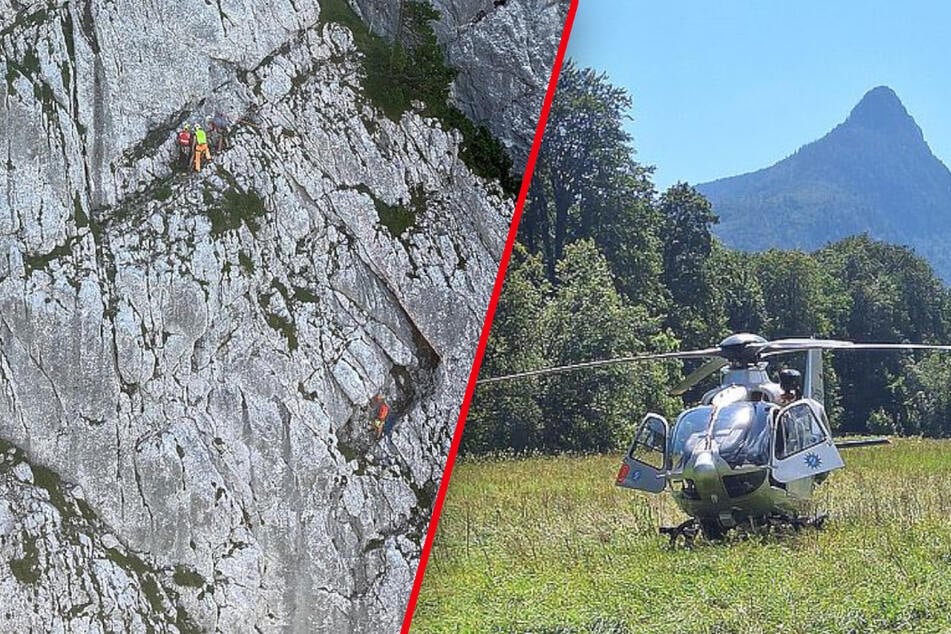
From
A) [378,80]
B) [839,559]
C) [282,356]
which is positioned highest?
[378,80]

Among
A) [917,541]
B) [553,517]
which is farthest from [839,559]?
[553,517]

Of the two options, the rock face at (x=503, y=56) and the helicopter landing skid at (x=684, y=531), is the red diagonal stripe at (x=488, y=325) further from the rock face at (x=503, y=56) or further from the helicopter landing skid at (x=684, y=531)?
the rock face at (x=503, y=56)

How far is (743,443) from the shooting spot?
1.53m

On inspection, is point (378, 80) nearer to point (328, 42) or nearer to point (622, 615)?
point (328, 42)

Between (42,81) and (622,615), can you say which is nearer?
(622,615)

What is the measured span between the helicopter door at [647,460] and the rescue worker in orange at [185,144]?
16.7 feet

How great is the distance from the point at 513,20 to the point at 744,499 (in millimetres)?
4634

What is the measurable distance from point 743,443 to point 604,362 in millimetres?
292

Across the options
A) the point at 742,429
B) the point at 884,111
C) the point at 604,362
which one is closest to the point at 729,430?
the point at 742,429

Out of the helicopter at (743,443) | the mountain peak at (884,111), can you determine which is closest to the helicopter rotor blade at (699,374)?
the helicopter at (743,443)

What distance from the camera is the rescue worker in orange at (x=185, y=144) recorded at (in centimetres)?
580

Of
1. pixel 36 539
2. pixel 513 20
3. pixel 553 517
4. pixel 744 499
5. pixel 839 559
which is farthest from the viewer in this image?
→ pixel 36 539

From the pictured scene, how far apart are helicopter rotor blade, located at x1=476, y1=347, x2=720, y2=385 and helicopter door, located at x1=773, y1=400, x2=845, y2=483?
18 centimetres

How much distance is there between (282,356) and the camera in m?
5.89
